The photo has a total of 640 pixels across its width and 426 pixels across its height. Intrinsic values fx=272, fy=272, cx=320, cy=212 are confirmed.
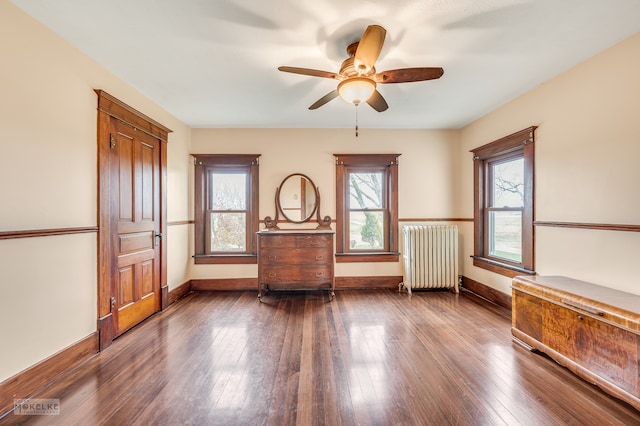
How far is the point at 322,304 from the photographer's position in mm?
3498

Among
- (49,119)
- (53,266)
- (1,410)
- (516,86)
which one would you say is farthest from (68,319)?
(516,86)

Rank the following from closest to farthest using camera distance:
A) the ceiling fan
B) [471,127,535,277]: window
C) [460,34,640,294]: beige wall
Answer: the ceiling fan
[460,34,640,294]: beige wall
[471,127,535,277]: window

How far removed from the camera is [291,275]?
3564 millimetres

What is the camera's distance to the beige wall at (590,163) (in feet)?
6.75

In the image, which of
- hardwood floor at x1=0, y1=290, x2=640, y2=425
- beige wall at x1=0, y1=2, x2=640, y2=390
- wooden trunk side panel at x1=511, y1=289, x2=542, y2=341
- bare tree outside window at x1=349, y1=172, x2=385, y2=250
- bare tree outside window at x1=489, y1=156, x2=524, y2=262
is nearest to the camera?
hardwood floor at x1=0, y1=290, x2=640, y2=425

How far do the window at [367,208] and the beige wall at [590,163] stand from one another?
1756mm

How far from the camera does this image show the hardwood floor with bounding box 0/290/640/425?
1.58 meters

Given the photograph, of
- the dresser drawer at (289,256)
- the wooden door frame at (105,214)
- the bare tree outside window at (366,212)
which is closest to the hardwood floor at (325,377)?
the wooden door frame at (105,214)

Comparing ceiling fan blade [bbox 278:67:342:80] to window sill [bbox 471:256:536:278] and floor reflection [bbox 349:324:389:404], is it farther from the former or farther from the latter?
window sill [bbox 471:256:536:278]

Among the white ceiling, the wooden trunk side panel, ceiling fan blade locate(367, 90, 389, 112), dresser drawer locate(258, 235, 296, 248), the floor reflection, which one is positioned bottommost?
the floor reflection

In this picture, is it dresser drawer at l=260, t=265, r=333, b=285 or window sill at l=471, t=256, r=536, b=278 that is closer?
window sill at l=471, t=256, r=536, b=278

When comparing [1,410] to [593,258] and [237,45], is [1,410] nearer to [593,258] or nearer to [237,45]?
[237,45]

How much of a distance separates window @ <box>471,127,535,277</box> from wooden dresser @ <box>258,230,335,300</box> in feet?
7.09

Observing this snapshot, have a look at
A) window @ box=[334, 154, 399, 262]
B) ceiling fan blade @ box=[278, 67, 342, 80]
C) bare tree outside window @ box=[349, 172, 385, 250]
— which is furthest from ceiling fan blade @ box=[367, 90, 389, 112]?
bare tree outside window @ box=[349, 172, 385, 250]
